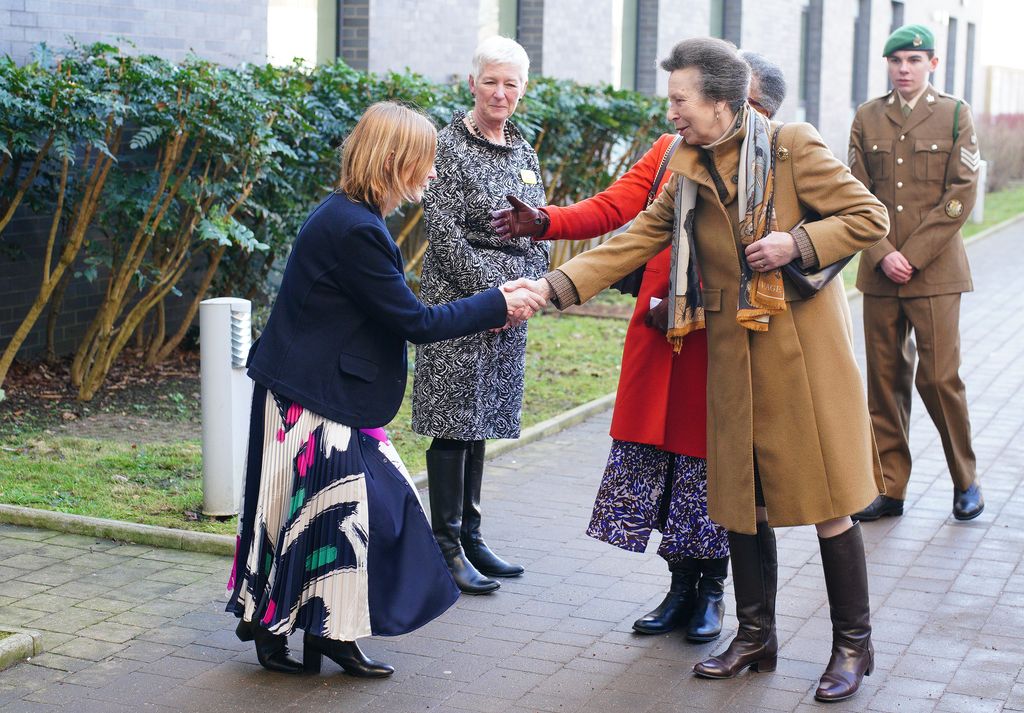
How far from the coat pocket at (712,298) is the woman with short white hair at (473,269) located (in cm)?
109

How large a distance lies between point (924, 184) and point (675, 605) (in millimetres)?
2541

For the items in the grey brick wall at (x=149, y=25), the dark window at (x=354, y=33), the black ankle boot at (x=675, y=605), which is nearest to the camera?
the black ankle boot at (x=675, y=605)

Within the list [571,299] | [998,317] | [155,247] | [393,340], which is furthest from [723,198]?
[998,317]

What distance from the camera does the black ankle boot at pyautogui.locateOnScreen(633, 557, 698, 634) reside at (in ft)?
16.1

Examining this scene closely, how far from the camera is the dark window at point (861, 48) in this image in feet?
91.1

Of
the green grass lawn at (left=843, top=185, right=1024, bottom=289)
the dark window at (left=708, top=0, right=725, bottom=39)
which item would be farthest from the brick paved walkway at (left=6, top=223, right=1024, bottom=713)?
the dark window at (left=708, top=0, right=725, bottom=39)

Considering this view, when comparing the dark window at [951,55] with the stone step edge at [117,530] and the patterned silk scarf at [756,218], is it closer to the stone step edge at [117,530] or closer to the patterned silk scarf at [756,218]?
the stone step edge at [117,530]

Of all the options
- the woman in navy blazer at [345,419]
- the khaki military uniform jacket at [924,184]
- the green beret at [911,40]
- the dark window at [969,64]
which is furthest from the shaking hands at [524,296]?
the dark window at [969,64]

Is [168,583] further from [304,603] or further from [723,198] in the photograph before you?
[723,198]

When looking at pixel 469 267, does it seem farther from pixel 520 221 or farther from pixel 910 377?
pixel 910 377

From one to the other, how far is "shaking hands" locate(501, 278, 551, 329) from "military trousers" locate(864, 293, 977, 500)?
95.5 inches

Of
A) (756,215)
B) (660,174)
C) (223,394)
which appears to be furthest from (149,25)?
(756,215)

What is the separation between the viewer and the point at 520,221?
5062 millimetres

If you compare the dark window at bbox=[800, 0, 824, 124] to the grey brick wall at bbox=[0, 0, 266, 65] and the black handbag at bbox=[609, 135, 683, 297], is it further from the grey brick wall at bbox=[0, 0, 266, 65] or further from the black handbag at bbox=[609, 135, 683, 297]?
the black handbag at bbox=[609, 135, 683, 297]
